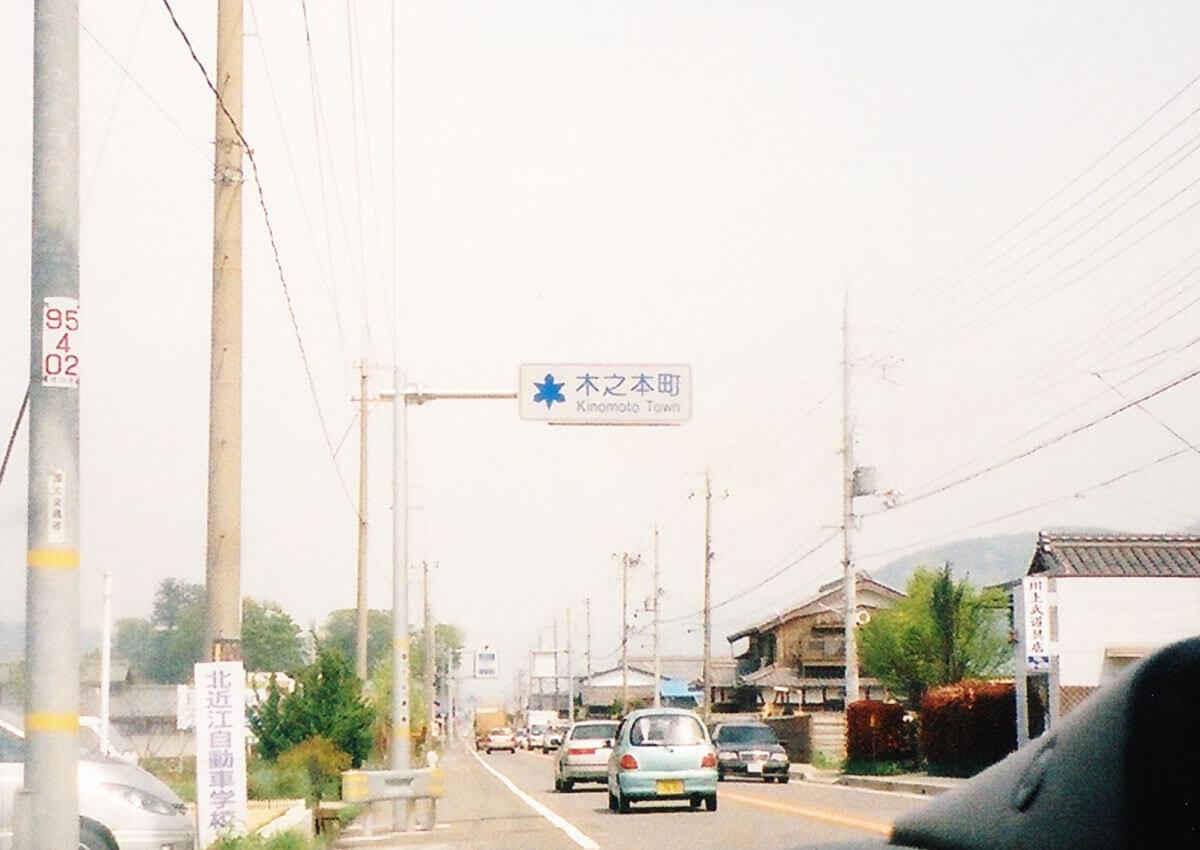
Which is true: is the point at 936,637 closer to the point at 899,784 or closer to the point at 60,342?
the point at 899,784

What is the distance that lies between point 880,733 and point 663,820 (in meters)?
22.5

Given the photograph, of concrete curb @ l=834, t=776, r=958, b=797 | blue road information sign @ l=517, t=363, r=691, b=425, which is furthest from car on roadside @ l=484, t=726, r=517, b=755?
blue road information sign @ l=517, t=363, r=691, b=425

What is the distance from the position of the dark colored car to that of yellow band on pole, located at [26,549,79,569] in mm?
35889

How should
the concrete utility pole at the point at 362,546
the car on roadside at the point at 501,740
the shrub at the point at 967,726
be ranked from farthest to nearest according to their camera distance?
the car on roadside at the point at 501,740
the concrete utility pole at the point at 362,546
the shrub at the point at 967,726

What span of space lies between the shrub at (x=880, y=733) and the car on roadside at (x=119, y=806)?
33.8 m

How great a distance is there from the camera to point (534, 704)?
178 metres

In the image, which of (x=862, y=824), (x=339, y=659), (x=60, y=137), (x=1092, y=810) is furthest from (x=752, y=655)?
(x=1092, y=810)

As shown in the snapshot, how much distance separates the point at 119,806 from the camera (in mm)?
14172

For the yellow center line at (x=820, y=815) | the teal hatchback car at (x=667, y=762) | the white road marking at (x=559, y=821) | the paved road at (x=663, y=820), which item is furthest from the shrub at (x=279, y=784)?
the yellow center line at (x=820, y=815)

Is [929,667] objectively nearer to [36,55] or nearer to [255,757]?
[255,757]

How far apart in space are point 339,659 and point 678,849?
15.8m

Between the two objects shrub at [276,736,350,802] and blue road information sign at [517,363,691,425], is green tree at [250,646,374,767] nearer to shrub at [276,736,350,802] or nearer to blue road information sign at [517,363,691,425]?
shrub at [276,736,350,802]

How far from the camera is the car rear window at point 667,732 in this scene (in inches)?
1084

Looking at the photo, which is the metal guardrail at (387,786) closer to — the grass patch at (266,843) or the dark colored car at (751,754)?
the grass patch at (266,843)
